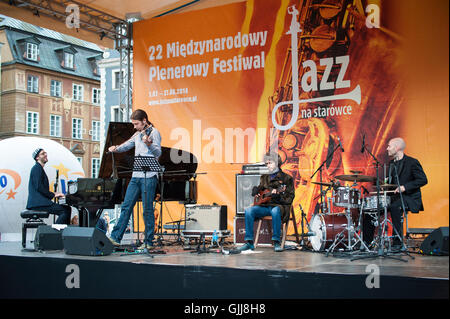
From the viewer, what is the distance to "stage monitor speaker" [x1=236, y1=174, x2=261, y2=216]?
7496mm

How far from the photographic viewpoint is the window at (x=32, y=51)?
92.4ft

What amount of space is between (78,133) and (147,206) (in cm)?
2662

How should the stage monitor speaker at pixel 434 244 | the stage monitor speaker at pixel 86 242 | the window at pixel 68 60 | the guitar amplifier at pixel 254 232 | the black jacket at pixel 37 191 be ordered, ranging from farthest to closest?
the window at pixel 68 60 < the guitar amplifier at pixel 254 232 < the black jacket at pixel 37 191 < the stage monitor speaker at pixel 86 242 < the stage monitor speaker at pixel 434 244

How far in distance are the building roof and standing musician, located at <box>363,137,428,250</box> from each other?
24.8 metres

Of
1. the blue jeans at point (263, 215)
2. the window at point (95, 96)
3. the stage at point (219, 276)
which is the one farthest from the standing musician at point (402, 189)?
the window at point (95, 96)

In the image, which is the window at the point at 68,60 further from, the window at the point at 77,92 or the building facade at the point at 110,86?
the building facade at the point at 110,86

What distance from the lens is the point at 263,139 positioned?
9133 millimetres

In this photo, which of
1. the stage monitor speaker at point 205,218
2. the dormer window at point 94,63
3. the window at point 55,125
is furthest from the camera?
the dormer window at point 94,63

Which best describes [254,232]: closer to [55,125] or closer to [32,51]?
[55,125]

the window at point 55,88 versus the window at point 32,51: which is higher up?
the window at point 32,51

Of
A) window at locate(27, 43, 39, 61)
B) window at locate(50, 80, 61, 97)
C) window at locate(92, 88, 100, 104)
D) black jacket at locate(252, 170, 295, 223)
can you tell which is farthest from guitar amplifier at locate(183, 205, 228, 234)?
window at locate(92, 88, 100, 104)

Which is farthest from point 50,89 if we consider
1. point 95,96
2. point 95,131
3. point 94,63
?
point 94,63
